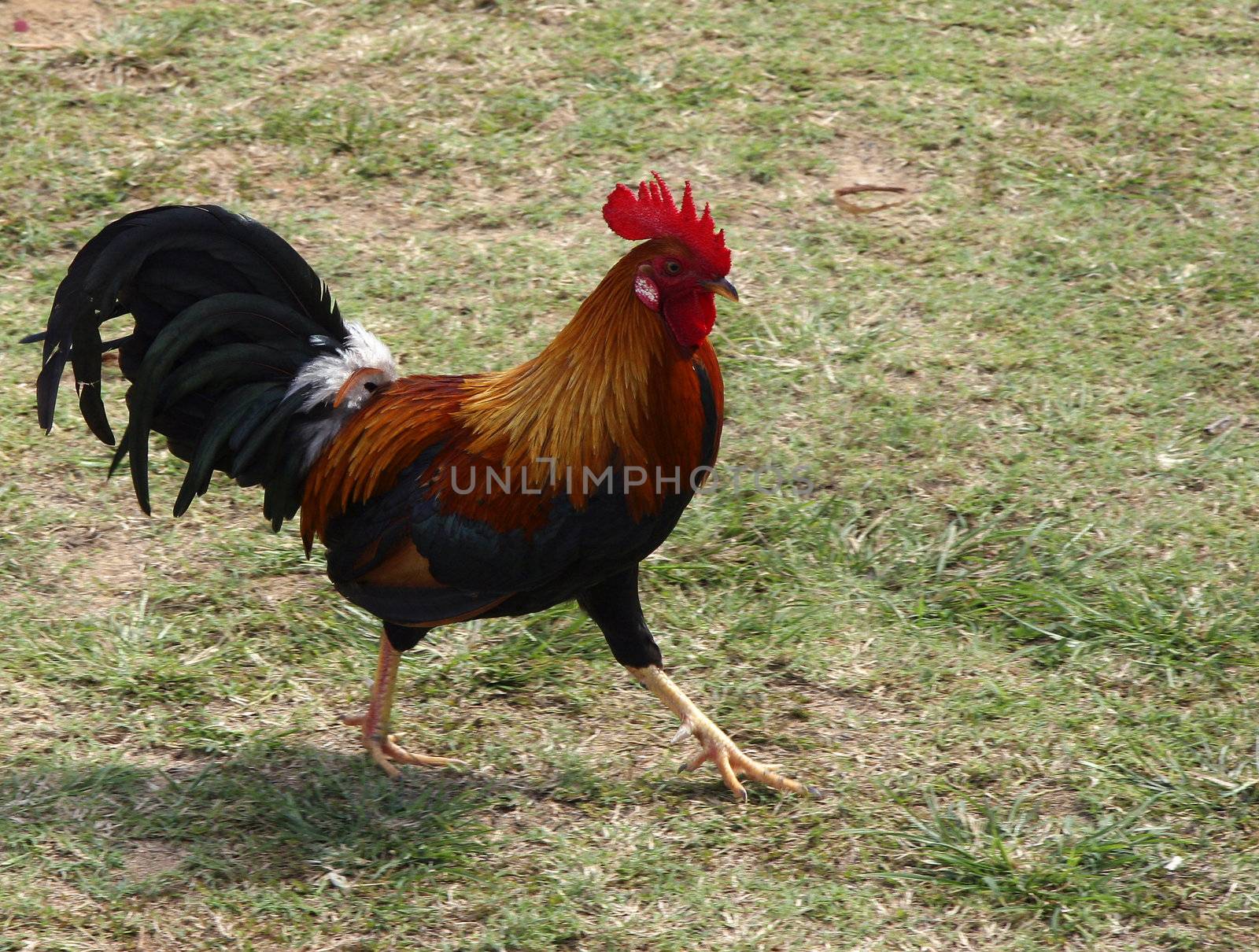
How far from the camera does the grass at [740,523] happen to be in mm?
3492

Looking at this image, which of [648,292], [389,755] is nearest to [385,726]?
[389,755]

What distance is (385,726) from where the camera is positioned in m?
3.81

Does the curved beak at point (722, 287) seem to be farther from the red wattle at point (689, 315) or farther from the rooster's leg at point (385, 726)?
the rooster's leg at point (385, 726)

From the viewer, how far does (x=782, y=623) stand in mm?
4328

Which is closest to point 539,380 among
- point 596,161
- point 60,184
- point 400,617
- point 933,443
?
point 400,617

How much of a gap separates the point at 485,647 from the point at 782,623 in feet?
3.20

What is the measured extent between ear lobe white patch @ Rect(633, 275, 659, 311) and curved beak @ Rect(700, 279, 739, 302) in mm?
121

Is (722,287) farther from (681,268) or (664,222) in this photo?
(664,222)

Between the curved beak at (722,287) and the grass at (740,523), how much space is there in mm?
1385

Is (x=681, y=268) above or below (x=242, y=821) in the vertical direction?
above

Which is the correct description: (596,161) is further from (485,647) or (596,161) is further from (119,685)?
(119,685)

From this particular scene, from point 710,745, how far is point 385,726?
940 mm

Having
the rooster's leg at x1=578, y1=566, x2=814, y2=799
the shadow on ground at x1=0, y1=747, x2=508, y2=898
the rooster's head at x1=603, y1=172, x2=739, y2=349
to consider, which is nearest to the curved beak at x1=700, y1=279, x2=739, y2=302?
the rooster's head at x1=603, y1=172, x2=739, y2=349

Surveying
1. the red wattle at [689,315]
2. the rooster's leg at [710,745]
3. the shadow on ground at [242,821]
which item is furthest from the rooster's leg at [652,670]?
the red wattle at [689,315]
